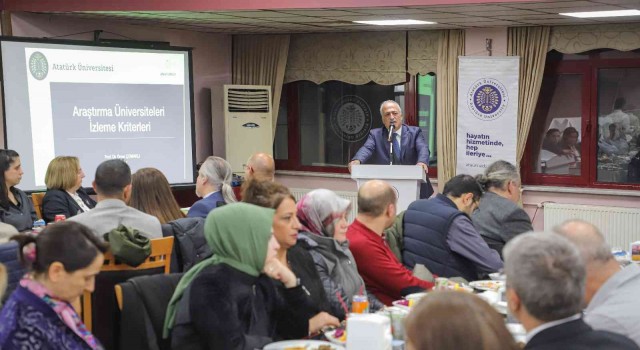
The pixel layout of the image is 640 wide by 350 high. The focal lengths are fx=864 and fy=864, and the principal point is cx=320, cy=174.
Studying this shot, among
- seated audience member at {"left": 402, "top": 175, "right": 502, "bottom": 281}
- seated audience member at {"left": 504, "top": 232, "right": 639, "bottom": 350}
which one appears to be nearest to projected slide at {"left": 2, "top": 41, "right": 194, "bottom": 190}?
seated audience member at {"left": 402, "top": 175, "right": 502, "bottom": 281}

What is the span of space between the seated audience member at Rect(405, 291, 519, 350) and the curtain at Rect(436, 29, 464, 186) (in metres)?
7.12

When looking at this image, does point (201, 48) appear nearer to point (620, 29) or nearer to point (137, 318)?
point (620, 29)

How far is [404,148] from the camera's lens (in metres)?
7.82

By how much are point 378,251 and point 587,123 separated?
4.70m

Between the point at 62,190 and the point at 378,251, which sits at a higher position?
the point at 62,190

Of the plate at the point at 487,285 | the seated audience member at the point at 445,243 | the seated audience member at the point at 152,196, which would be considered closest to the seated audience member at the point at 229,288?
the plate at the point at 487,285

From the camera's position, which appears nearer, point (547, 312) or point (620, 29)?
point (547, 312)

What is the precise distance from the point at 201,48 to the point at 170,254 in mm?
5609

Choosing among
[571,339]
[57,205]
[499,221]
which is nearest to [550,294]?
[571,339]

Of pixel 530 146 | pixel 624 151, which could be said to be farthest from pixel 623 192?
pixel 530 146

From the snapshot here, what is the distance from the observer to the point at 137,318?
3361 mm

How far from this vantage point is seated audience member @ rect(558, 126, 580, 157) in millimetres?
8492

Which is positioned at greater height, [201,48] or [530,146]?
[201,48]

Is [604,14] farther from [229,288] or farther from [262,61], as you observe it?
[229,288]
